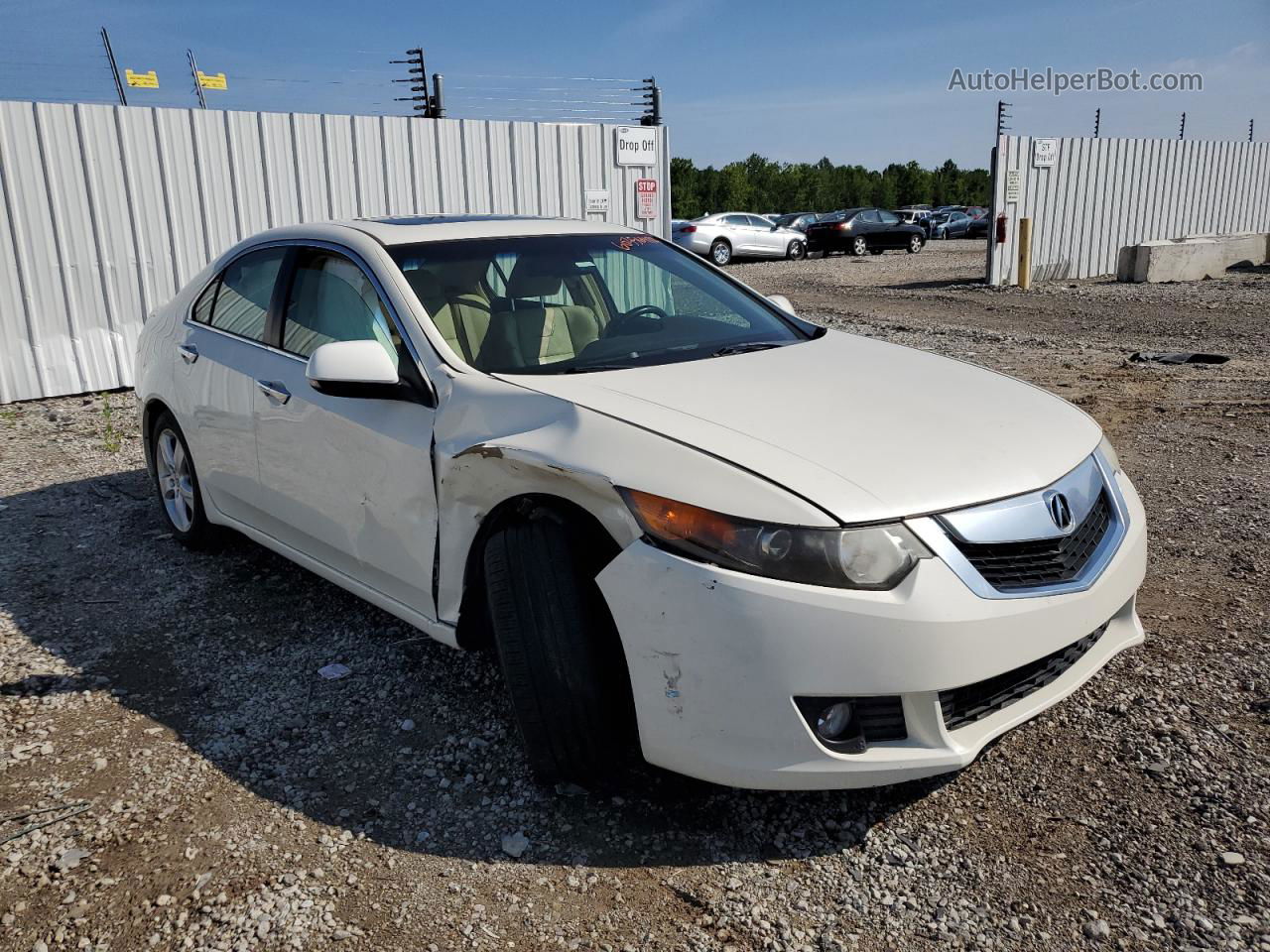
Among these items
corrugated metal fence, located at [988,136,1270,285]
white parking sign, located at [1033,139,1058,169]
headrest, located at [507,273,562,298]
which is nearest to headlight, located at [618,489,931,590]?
headrest, located at [507,273,562,298]

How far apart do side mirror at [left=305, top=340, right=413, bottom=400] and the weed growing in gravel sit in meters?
4.93

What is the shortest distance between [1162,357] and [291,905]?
9227 mm

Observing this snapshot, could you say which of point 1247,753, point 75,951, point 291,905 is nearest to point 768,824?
point 291,905

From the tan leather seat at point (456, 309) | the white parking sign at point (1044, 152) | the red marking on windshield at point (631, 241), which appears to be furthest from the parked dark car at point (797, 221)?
the tan leather seat at point (456, 309)

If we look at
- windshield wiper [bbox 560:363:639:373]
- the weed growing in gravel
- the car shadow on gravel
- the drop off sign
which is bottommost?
the weed growing in gravel

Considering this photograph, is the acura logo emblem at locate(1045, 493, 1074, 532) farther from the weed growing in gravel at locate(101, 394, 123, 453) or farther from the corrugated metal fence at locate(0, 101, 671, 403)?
the corrugated metal fence at locate(0, 101, 671, 403)

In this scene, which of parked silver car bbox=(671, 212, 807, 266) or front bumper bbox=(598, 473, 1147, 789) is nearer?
front bumper bbox=(598, 473, 1147, 789)

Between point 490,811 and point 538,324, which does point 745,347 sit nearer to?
point 538,324

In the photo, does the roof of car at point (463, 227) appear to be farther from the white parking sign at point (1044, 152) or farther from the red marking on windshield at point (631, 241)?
the white parking sign at point (1044, 152)

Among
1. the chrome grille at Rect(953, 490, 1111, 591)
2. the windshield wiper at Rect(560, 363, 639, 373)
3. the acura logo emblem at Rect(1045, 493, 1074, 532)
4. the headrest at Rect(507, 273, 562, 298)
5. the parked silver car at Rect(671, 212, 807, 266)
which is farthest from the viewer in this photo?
the parked silver car at Rect(671, 212, 807, 266)

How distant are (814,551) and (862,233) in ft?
94.9

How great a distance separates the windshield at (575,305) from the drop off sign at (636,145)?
26.3 ft

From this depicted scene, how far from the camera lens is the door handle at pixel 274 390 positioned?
3.68 m

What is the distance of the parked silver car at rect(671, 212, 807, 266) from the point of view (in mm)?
25141
